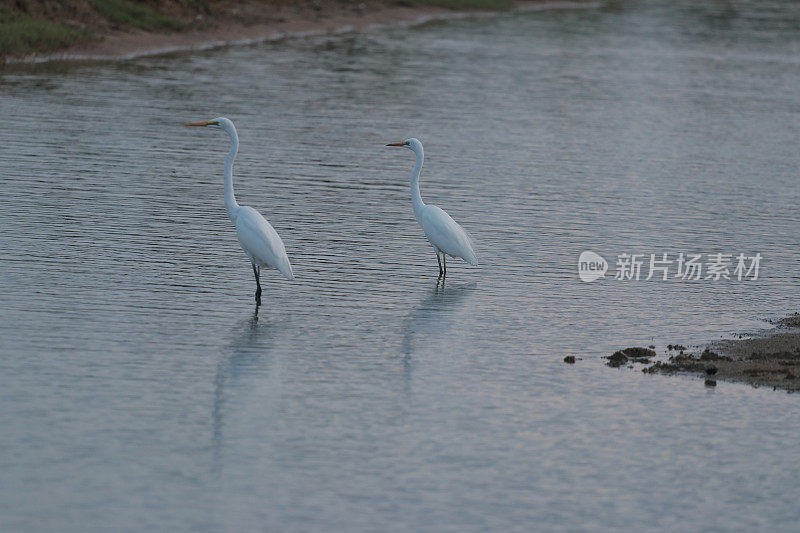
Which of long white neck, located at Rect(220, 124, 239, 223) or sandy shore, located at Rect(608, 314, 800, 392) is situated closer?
sandy shore, located at Rect(608, 314, 800, 392)

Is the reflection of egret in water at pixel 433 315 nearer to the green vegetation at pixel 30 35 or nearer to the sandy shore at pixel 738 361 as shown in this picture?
the sandy shore at pixel 738 361

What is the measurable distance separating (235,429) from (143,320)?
3238 mm

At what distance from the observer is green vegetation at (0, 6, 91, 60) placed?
36844 millimetres

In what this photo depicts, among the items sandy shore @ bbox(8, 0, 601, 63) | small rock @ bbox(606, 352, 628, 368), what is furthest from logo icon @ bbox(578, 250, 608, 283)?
sandy shore @ bbox(8, 0, 601, 63)

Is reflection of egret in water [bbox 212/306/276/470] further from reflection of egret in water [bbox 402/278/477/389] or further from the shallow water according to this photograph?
reflection of egret in water [bbox 402/278/477/389]

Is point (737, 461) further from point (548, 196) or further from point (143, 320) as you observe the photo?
point (548, 196)

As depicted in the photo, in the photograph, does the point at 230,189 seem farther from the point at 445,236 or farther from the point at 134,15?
the point at 134,15

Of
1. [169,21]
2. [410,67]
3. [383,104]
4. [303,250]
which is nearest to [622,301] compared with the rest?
[303,250]

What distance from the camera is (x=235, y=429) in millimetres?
10680

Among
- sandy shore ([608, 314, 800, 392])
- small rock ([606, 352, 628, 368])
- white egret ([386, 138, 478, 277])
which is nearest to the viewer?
sandy shore ([608, 314, 800, 392])

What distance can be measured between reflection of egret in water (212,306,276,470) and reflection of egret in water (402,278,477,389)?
1.38 meters

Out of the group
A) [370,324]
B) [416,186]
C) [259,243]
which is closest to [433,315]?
[370,324]

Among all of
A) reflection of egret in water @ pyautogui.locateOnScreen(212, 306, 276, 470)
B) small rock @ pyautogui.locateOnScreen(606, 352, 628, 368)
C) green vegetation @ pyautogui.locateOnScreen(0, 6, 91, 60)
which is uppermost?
green vegetation @ pyautogui.locateOnScreen(0, 6, 91, 60)

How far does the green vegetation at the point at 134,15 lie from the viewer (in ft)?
146
